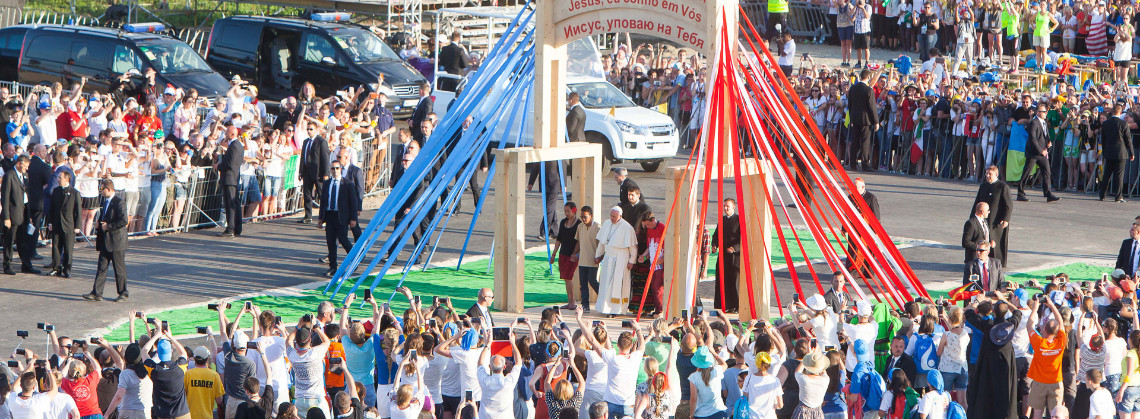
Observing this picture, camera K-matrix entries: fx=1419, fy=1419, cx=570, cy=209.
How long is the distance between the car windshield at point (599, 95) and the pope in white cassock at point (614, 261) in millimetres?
8389

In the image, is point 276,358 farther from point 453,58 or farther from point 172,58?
point 453,58

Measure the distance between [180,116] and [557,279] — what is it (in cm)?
724

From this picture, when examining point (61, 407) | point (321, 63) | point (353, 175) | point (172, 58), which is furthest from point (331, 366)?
point (321, 63)

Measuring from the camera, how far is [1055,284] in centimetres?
1238

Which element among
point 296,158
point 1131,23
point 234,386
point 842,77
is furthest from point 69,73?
point 1131,23

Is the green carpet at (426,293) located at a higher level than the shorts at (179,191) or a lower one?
lower

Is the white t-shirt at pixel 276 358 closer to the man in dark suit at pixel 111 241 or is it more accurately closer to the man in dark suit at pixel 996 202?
the man in dark suit at pixel 111 241

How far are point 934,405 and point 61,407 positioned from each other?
5909mm

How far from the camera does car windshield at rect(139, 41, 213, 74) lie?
23.7 meters

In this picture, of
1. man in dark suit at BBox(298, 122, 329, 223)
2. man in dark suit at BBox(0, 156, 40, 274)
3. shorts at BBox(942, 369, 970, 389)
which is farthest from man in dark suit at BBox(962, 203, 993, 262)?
man in dark suit at BBox(0, 156, 40, 274)

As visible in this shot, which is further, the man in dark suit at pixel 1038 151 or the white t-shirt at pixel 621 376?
the man in dark suit at pixel 1038 151

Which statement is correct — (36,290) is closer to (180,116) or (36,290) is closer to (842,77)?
(180,116)

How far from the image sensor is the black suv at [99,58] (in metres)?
23.7

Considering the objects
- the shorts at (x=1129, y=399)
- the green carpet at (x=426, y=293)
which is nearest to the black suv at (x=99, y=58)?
→ the green carpet at (x=426, y=293)
